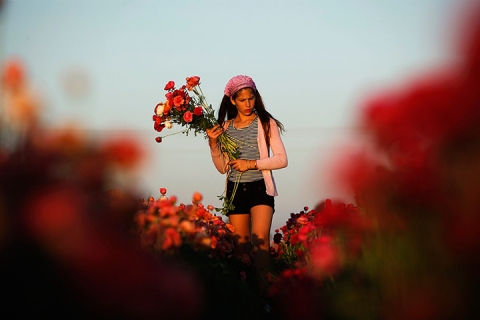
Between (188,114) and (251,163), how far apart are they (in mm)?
1108

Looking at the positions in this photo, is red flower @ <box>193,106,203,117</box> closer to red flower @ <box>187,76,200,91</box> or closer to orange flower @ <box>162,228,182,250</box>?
red flower @ <box>187,76,200,91</box>

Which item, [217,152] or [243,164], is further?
[217,152]

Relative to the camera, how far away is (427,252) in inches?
97.9

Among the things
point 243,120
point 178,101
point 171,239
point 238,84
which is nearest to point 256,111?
point 243,120

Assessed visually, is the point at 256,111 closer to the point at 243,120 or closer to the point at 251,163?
the point at 243,120

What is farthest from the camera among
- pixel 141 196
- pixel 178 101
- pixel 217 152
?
pixel 178 101

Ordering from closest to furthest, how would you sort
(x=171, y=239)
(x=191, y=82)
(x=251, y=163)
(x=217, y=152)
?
(x=171, y=239), (x=251, y=163), (x=217, y=152), (x=191, y=82)

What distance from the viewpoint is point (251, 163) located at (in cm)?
773

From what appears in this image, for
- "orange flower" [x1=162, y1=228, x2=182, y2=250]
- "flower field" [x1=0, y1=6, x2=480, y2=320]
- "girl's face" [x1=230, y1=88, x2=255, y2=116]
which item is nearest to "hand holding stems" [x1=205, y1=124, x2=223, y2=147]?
"girl's face" [x1=230, y1=88, x2=255, y2=116]

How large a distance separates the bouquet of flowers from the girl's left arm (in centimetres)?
42

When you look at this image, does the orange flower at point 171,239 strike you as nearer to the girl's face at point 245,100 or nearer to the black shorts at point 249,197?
the black shorts at point 249,197

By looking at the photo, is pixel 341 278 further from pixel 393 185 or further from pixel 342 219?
pixel 393 185

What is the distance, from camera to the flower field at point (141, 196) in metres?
2.08

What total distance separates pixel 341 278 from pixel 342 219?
0.91ft
